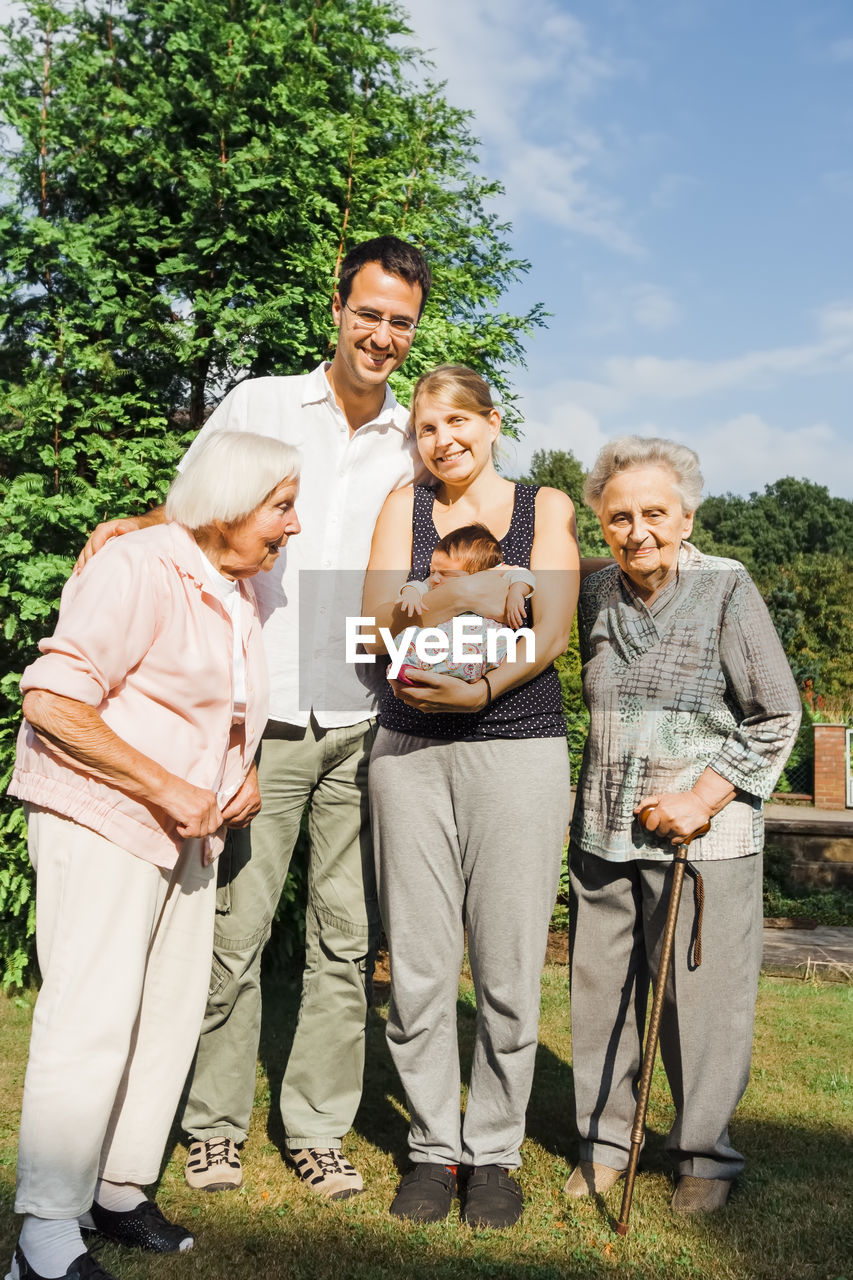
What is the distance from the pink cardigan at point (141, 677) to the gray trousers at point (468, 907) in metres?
0.52

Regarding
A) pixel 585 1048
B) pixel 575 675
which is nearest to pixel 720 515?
pixel 575 675

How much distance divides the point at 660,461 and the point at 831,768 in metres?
16.4

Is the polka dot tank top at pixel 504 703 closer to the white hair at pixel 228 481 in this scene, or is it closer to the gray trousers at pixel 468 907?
the gray trousers at pixel 468 907

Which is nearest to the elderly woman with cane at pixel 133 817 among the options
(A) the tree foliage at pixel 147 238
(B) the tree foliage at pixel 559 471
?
(A) the tree foliage at pixel 147 238

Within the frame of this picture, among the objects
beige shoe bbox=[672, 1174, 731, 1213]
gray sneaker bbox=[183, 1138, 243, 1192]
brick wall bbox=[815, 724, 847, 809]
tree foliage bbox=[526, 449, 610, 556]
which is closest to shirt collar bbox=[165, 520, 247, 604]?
gray sneaker bbox=[183, 1138, 243, 1192]

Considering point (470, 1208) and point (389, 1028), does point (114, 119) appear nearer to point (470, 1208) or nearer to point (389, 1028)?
point (389, 1028)

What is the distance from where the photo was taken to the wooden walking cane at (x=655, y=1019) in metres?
2.77

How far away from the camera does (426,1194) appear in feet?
9.33

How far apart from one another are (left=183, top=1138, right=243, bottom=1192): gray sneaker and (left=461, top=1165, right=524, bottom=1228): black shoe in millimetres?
715

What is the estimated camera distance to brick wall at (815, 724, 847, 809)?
58.1ft

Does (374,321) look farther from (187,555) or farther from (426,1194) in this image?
(426,1194)
